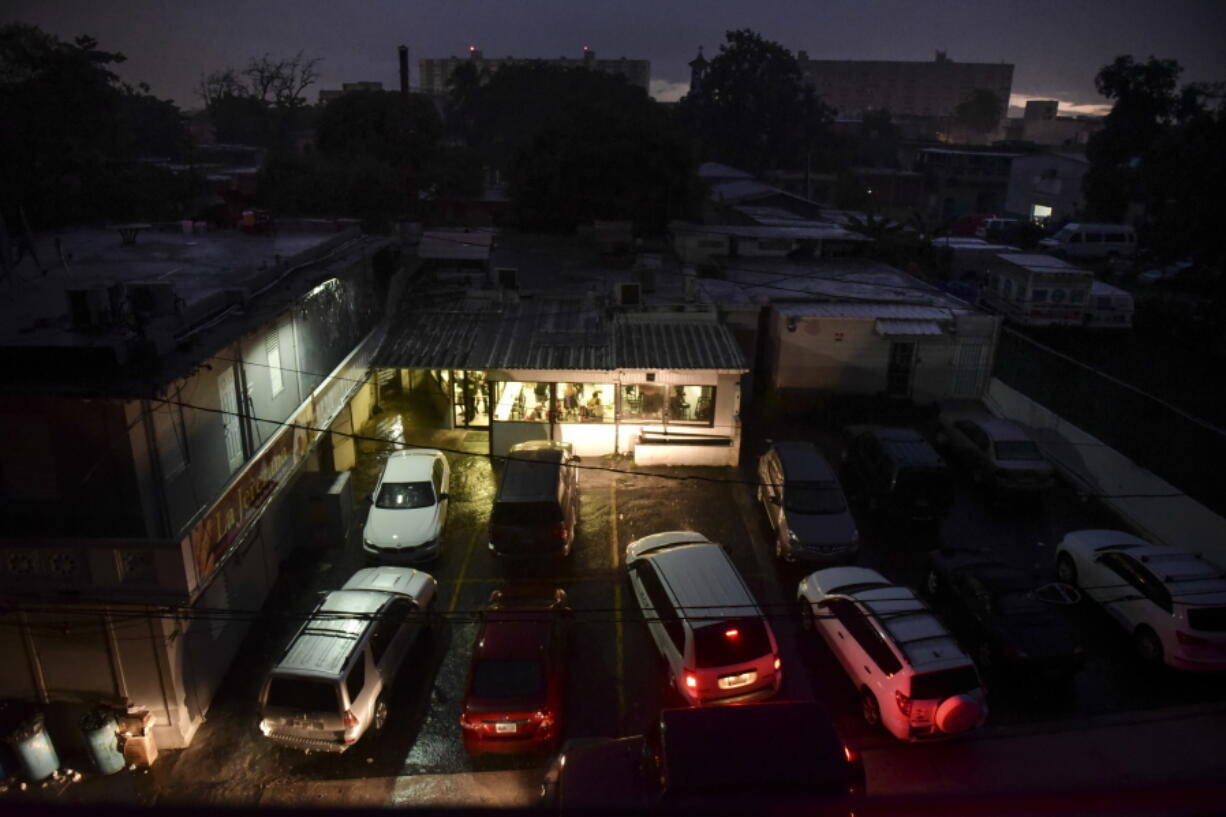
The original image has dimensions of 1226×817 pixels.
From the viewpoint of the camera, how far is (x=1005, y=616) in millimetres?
Answer: 12938

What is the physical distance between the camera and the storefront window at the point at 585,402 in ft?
67.3

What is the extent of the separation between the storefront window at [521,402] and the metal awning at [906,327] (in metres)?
10.4

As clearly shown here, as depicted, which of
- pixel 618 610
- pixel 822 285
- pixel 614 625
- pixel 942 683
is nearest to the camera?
pixel 942 683

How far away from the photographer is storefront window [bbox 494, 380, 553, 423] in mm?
20500

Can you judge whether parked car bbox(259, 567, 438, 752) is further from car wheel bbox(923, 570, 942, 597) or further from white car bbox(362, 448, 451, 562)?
car wheel bbox(923, 570, 942, 597)

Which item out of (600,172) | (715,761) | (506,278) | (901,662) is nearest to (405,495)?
(506,278)

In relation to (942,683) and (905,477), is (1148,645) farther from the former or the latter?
(905,477)

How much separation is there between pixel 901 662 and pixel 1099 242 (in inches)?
1559

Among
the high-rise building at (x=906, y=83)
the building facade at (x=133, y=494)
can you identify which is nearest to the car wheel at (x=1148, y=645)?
the building facade at (x=133, y=494)

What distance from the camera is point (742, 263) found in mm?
31359

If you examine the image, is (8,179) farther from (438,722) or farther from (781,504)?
(781,504)

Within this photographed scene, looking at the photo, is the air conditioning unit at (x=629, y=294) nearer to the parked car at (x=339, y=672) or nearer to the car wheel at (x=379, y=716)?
the parked car at (x=339, y=672)

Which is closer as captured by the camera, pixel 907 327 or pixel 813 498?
pixel 813 498

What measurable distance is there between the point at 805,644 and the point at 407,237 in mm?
19737
